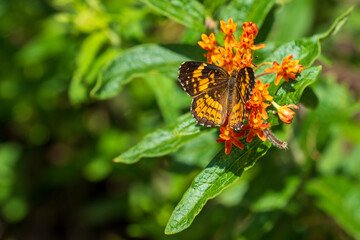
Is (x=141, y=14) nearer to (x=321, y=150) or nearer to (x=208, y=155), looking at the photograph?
(x=208, y=155)

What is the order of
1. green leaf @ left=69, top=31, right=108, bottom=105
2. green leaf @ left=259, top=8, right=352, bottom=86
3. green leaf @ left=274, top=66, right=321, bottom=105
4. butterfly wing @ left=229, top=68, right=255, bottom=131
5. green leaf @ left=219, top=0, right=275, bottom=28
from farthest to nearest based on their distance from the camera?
green leaf @ left=69, top=31, right=108, bottom=105
green leaf @ left=219, top=0, right=275, bottom=28
green leaf @ left=259, top=8, right=352, bottom=86
green leaf @ left=274, top=66, right=321, bottom=105
butterfly wing @ left=229, top=68, right=255, bottom=131

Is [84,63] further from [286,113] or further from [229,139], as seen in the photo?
[286,113]

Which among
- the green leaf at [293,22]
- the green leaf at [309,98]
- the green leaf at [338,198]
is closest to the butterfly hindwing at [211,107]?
the green leaf at [309,98]

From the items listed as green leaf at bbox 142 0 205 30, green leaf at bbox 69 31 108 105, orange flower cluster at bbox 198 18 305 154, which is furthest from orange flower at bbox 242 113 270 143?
green leaf at bbox 69 31 108 105

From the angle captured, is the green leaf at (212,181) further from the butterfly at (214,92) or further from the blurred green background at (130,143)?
the blurred green background at (130,143)

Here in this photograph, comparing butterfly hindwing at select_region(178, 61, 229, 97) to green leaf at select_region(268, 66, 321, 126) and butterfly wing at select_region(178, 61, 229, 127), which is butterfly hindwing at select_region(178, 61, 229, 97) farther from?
green leaf at select_region(268, 66, 321, 126)

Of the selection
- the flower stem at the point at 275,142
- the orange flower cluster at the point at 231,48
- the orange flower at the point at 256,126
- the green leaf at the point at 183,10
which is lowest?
the flower stem at the point at 275,142
